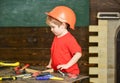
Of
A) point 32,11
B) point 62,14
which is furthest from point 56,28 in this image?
point 32,11

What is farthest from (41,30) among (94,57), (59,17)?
(59,17)

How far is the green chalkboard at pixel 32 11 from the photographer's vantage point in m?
2.21

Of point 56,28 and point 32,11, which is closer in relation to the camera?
point 56,28

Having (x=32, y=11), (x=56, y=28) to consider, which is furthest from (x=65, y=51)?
(x=32, y=11)

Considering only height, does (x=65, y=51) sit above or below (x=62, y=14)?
below

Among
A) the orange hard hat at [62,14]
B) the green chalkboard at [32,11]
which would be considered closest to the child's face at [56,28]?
the orange hard hat at [62,14]

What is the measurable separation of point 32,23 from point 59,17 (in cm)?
90

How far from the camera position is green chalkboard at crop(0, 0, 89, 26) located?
2211 mm

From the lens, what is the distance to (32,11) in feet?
7.36

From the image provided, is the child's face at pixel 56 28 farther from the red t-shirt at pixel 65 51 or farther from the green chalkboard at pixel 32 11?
the green chalkboard at pixel 32 11

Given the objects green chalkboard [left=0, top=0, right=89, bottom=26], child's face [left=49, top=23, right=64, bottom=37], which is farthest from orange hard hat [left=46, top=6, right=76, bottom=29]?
green chalkboard [left=0, top=0, right=89, bottom=26]

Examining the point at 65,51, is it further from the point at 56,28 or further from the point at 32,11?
the point at 32,11

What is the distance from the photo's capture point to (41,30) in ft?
7.36

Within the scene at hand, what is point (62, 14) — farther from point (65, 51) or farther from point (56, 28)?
point (65, 51)
